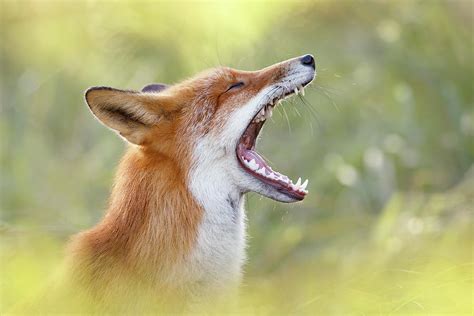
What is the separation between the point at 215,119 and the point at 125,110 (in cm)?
48

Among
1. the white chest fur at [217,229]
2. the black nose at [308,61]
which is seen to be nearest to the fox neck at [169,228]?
the white chest fur at [217,229]

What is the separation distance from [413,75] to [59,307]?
5882 millimetres

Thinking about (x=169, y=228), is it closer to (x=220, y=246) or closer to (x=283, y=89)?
(x=220, y=246)

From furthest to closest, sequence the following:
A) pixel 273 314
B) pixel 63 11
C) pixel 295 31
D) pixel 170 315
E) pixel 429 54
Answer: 1. pixel 63 11
2. pixel 295 31
3. pixel 429 54
4. pixel 170 315
5. pixel 273 314

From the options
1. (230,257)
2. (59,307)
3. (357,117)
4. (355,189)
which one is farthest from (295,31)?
(59,307)

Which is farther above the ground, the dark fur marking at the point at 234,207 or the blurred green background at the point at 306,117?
the dark fur marking at the point at 234,207

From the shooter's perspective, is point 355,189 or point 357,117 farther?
point 357,117

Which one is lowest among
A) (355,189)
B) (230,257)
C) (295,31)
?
(355,189)

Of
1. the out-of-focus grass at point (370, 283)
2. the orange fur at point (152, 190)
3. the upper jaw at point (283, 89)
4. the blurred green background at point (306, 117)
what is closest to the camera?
the out-of-focus grass at point (370, 283)

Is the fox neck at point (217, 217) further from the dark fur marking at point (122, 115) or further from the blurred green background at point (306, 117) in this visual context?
the blurred green background at point (306, 117)

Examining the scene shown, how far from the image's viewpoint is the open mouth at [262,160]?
4.71 metres

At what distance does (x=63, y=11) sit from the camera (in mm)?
10789

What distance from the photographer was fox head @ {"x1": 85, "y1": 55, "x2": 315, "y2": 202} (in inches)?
181

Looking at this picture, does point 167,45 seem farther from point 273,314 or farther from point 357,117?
point 273,314
